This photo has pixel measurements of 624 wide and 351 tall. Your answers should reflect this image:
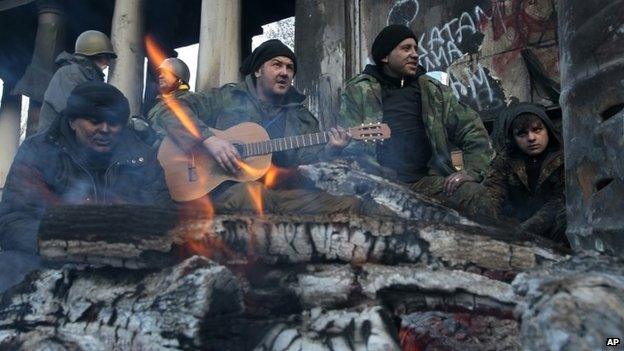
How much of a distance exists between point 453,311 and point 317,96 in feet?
19.5

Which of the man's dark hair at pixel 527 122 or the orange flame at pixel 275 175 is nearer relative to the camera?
the man's dark hair at pixel 527 122

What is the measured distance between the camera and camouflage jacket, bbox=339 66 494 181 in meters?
4.45

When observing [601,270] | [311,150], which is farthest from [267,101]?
[601,270]

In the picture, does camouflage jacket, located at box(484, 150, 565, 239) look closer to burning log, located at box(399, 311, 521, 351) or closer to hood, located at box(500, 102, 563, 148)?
hood, located at box(500, 102, 563, 148)

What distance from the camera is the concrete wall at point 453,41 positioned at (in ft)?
21.3

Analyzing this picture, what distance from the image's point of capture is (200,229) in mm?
2104

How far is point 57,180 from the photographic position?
3.30 meters

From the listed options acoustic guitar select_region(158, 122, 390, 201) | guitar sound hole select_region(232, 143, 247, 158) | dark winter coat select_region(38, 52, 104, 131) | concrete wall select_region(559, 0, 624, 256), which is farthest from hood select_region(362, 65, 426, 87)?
dark winter coat select_region(38, 52, 104, 131)

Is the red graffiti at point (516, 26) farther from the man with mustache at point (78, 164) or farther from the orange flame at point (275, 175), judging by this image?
the man with mustache at point (78, 164)

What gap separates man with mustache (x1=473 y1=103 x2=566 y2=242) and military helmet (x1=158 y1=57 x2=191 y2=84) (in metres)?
3.58

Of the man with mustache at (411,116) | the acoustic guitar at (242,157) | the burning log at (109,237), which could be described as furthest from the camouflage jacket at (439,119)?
the burning log at (109,237)

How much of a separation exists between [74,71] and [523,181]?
12.6 feet

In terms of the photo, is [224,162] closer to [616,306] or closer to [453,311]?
[453,311]

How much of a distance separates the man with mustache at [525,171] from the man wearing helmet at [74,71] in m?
3.41
